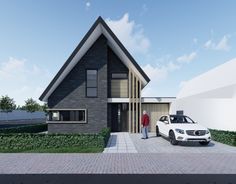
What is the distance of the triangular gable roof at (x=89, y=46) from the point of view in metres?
16.5

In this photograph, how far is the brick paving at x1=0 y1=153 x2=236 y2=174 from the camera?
287 inches

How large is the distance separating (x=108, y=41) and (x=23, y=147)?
10.6 metres

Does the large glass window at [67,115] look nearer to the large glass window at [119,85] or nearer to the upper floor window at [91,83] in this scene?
the upper floor window at [91,83]

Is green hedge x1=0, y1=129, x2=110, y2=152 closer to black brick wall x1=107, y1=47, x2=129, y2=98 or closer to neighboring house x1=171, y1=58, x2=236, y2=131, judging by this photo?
neighboring house x1=171, y1=58, x2=236, y2=131

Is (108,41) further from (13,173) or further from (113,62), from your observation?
(13,173)

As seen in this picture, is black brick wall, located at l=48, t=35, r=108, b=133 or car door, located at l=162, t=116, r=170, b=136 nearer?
car door, located at l=162, t=116, r=170, b=136

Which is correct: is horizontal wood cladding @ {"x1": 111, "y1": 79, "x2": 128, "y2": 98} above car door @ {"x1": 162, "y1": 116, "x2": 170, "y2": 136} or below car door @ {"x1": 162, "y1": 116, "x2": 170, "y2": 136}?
above

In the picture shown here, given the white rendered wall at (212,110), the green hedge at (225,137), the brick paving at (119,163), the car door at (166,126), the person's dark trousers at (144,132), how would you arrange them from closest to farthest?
1. the brick paving at (119,163)
2. the green hedge at (225,137)
3. the car door at (166,126)
4. the white rendered wall at (212,110)
5. the person's dark trousers at (144,132)

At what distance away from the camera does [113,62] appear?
19.3 metres

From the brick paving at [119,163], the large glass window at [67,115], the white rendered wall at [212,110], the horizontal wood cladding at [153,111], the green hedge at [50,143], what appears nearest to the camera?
the brick paving at [119,163]

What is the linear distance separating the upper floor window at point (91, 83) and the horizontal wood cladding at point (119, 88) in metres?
1.47

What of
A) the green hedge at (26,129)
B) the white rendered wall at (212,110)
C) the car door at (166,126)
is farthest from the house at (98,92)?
the car door at (166,126)

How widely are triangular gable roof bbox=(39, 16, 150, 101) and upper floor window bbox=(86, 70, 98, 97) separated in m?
1.46

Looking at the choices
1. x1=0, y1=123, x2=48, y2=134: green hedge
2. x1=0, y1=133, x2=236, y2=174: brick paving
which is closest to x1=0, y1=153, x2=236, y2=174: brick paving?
x1=0, y1=133, x2=236, y2=174: brick paving
